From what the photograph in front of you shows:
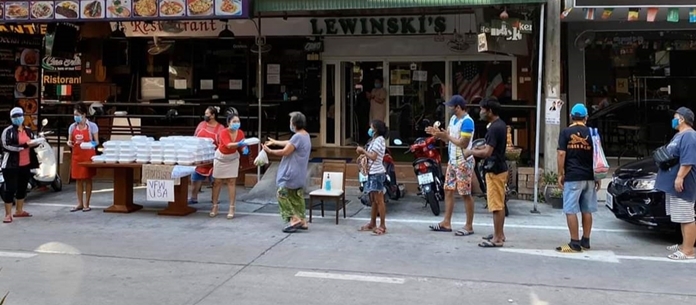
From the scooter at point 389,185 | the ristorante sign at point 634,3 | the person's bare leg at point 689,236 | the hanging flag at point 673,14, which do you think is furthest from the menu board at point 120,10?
the person's bare leg at point 689,236

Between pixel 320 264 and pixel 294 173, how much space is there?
179 centimetres

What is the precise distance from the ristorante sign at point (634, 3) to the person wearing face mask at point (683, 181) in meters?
3.02

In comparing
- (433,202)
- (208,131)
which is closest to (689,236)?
(433,202)

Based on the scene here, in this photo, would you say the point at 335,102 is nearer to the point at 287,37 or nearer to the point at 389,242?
the point at 287,37

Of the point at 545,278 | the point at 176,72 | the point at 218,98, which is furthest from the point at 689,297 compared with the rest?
the point at 176,72

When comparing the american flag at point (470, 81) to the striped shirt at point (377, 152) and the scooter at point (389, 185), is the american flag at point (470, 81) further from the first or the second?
the striped shirt at point (377, 152)

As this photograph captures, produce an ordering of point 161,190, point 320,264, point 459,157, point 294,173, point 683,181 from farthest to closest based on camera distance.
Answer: point 161,190
point 294,173
point 459,157
point 683,181
point 320,264

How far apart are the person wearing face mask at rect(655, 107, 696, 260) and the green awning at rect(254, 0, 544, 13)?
3335mm

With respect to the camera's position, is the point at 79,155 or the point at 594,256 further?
the point at 79,155

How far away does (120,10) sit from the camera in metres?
10.6

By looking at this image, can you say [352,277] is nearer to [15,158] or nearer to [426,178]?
[426,178]

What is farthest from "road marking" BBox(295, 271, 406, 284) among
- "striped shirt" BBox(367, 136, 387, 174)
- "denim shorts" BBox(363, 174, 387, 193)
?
"striped shirt" BBox(367, 136, 387, 174)

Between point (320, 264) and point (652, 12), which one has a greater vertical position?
point (652, 12)

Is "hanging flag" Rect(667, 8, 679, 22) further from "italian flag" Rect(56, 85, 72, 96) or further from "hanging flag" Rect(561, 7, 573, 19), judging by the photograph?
"italian flag" Rect(56, 85, 72, 96)
